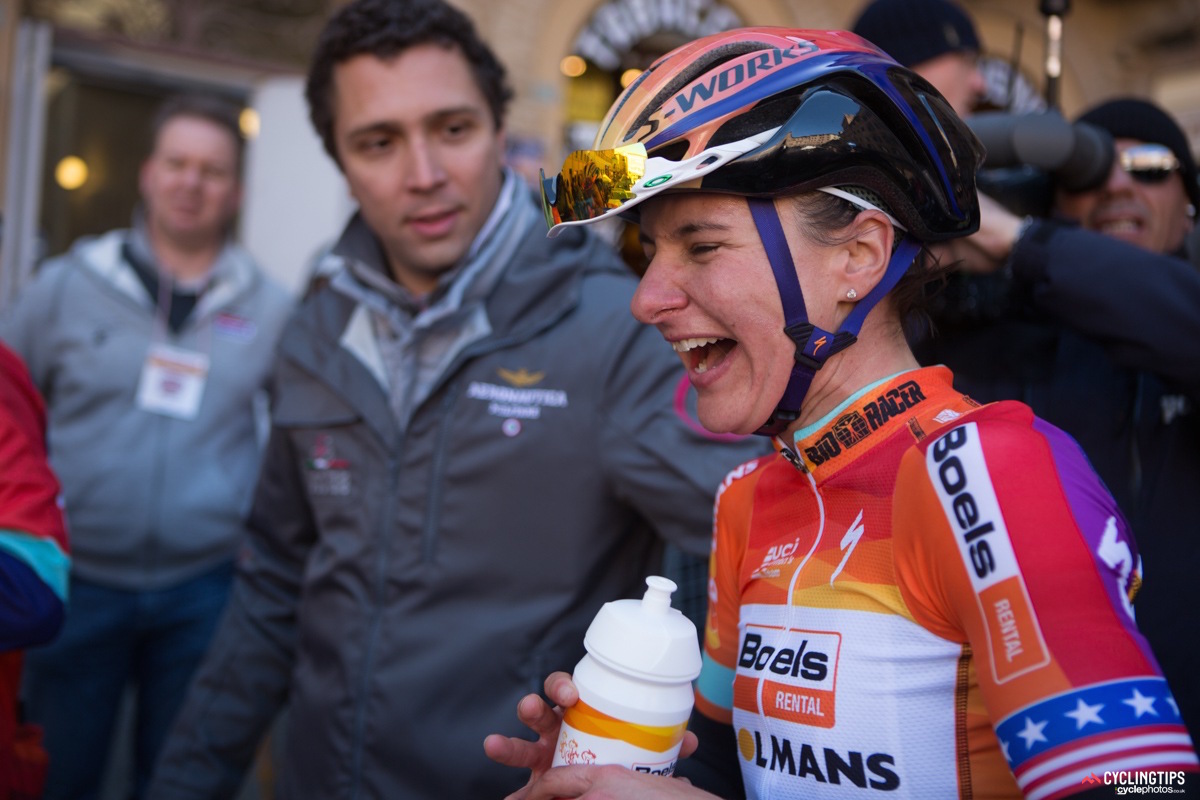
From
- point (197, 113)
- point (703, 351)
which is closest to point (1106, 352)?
point (703, 351)

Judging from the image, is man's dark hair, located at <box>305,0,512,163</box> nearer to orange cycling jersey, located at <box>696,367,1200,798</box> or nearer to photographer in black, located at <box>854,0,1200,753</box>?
photographer in black, located at <box>854,0,1200,753</box>

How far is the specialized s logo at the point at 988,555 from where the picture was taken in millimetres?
1099

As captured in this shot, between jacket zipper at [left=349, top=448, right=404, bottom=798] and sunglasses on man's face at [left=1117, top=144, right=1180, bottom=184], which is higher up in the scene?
sunglasses on man's face at [left=1117, top=144, right=1180, bottom=184]

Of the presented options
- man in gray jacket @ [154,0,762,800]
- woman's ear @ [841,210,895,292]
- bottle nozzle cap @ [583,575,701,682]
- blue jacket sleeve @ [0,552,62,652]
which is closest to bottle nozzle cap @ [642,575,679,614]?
bottle nozzle cap @ [583,575,701,682]

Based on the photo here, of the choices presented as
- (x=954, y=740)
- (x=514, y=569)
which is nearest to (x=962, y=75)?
(x=514, y=569)

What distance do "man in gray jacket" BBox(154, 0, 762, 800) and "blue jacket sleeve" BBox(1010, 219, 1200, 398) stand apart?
0.82 meters

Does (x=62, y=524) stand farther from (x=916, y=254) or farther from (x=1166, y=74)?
(x=1166, y=74)

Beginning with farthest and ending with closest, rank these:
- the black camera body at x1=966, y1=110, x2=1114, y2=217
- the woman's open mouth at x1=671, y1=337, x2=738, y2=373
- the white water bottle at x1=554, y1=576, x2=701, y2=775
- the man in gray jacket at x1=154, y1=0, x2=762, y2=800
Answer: the black camera body at x1=966, y1=110, x2=1114, y2=217 → the man in gray jacket at x1=154, y1=0, x2=762, y2=800 → the woman's open mouth at x1=671, y1=337, x2=738, y2=373 → the white water bottle at x1=554, y1=576, x2=701, y2=775

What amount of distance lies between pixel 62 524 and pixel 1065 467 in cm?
208

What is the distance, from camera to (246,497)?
413 cm

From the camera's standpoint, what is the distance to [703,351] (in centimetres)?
157

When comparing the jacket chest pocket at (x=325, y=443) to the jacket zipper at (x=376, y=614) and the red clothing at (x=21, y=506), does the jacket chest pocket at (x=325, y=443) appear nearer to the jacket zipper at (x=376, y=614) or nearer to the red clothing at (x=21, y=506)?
the jacket zipper at (x=376, y=614)

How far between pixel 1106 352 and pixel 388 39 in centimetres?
Result: 189

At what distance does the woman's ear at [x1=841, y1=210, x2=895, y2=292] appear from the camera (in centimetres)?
146
